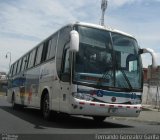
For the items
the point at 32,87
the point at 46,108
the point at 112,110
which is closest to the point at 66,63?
the point at 112,110

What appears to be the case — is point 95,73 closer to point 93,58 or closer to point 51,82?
point 93,58

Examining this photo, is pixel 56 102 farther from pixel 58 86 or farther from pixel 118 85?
pixel 118 85

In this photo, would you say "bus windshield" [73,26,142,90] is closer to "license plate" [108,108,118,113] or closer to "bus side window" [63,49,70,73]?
"bus side window" [63,49,70,73]

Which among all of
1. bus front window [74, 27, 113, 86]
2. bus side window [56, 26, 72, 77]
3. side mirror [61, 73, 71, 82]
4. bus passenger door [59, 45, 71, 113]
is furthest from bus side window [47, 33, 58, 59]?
bus front window [74, 27, 113, 86]

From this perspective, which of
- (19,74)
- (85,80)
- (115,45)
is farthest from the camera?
(19,74)

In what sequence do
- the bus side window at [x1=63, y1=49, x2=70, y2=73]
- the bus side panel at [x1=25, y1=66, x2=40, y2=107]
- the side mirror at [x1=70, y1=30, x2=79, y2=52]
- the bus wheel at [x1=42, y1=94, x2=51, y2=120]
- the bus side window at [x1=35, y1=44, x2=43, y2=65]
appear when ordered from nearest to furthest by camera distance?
1. the side mirror at [x1=70, y1=30, x2=79, y2=52]
2. the bus side window at [x1=63, y1=49, x2=70, y2=73]
3. the bus wheel at [x1=42, y1=94, x2=51, y2=120]
4. the bus side panel at [x1=25, y1=66, x2=40, y2=107]
5. the bus side window at [x1=35, y1=44, x2=43, y2=65]

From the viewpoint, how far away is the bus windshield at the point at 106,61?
14.0 meters

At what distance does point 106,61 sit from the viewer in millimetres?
14383

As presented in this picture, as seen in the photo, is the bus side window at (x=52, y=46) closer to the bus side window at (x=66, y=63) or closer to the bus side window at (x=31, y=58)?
the bus side window at (x=66, y=63)

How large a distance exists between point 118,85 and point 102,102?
2.63 ft

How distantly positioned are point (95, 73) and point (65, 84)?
1.11 meters

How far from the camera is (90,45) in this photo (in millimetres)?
14289

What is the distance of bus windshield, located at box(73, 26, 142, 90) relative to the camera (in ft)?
45.9

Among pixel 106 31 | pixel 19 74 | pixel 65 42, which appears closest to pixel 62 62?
pixel 65 42
